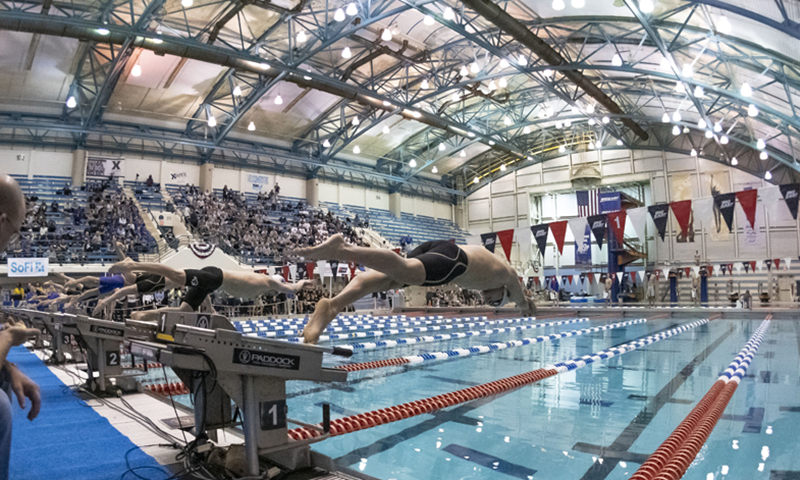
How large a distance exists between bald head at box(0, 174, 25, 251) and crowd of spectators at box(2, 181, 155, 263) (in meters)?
15.1

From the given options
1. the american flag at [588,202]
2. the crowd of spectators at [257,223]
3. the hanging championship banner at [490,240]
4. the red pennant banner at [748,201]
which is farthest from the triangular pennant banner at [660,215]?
the american flag at [588,202]

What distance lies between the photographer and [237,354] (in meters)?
2.26

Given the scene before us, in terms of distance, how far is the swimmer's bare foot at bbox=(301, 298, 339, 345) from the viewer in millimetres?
3156

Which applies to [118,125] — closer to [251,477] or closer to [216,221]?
[216,221]

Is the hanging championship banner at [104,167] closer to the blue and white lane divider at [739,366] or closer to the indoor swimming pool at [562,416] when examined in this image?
the indoor swimming pool at [562,416]

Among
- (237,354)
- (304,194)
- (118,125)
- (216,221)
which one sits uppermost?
(118,125)

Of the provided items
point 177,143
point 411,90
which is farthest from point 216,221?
point 411,90

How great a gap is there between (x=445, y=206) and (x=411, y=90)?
13.2 metres

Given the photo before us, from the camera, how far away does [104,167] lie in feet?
65.5

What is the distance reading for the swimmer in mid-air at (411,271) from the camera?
3.13 m

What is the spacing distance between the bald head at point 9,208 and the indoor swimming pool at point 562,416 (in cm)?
215

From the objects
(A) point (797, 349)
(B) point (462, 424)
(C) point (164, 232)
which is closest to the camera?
(B) point (462, 424)

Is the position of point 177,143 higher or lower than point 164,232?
higher

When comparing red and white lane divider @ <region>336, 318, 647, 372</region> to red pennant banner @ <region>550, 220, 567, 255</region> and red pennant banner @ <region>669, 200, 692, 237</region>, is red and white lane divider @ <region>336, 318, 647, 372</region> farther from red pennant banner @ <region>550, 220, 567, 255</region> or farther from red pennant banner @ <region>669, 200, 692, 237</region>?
red pennant banner @ <region>669, 200, 692, 237</region>
